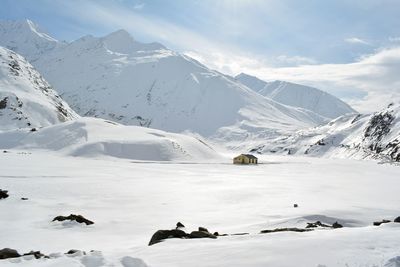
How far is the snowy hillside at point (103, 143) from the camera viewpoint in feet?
334

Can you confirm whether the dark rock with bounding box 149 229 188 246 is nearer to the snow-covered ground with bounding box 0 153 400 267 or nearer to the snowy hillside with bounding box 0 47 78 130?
the snow-covered ground with bounding box 0 153 400 267

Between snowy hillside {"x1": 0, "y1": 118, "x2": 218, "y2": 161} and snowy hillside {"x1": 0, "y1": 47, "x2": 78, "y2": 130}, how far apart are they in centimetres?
3371

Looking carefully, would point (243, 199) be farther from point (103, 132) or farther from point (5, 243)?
point (103, 132)

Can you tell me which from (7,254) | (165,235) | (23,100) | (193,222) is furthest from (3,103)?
(7,254)

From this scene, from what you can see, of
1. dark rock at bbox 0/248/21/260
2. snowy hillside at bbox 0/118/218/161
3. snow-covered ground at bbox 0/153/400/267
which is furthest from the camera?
snowy hillside at bbox 0/118/218/161

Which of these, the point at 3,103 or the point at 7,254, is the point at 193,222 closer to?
the point at 7,254

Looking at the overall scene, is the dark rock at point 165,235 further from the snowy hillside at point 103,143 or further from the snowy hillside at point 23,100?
the snowy hillside at point 23,100

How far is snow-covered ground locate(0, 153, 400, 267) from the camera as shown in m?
11.2

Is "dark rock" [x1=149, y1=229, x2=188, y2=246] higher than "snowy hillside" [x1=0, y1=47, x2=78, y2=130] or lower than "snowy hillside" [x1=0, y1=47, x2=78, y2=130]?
lower

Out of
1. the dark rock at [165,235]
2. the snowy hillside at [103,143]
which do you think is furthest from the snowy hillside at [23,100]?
the dark rock at [165,235]

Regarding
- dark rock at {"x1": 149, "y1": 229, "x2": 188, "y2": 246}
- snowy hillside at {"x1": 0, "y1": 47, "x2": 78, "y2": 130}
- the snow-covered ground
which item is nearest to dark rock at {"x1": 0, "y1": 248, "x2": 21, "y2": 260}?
the snow-covered ground

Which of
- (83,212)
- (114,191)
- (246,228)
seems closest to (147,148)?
(114,191)

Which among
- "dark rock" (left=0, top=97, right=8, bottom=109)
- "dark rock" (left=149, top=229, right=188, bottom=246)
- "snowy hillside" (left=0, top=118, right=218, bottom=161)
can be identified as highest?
"dark rock" (left=0, top=97, right=8, bottom=109)

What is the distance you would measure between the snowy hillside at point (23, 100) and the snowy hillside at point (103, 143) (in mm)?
33714
